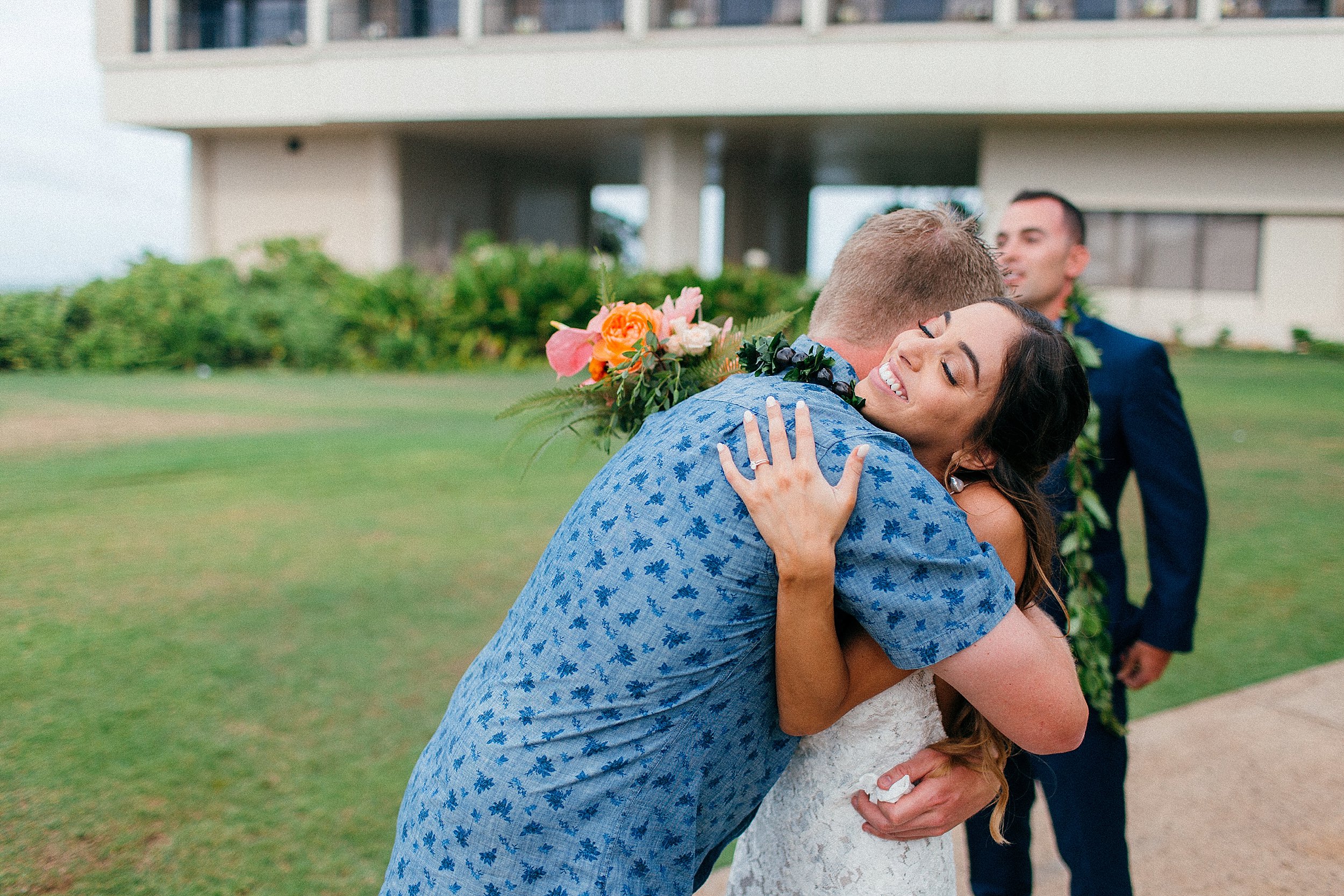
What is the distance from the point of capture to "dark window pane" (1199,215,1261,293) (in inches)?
989

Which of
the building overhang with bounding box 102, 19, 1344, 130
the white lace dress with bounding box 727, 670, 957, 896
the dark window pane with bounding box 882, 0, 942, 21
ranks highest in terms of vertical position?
the dark window pane with bounding box 882, 0, 942, 21

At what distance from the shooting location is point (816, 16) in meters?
23.9

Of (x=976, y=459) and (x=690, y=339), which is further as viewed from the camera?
(x=690, y=339)

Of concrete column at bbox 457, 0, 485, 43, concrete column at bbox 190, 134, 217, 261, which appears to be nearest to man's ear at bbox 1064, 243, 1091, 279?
concrete column at bbox 457, 0, 485, 43

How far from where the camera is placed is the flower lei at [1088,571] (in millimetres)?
3080

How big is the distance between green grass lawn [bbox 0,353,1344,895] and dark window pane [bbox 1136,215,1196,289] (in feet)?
43.1

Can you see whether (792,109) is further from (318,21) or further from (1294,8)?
(318,21)

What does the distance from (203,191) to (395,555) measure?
26895 millimetres

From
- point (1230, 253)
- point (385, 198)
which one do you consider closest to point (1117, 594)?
point (1230, 253)

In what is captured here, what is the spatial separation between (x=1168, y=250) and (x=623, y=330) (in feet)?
87.1

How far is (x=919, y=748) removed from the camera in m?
→ 2.01

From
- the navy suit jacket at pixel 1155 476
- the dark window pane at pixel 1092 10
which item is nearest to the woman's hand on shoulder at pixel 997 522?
the navy suit jacket at pixel 1155 476

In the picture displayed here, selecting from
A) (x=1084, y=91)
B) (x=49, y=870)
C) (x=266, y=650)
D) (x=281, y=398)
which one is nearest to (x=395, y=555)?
(x=266, y=650)

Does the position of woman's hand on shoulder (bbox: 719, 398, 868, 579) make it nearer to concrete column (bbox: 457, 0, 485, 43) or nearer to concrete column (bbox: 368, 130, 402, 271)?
concrete column (bbox: 457, 0, 485, 43)
